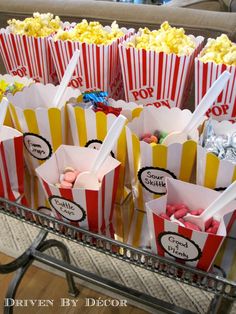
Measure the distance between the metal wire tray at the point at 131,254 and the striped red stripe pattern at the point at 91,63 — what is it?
1.55 feet

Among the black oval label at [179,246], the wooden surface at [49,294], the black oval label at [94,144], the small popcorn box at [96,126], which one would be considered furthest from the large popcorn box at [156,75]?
the wooden surface at [49,294]

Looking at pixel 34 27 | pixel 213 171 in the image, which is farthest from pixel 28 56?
pixel 213 171

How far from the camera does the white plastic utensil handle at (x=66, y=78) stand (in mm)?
866

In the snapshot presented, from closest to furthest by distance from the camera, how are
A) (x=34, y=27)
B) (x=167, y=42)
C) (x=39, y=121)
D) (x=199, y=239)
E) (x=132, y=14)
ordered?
(x=199, y=239), (x=39, y=121), (x=167, y=42), (x=34, y=27), (x=132, y=14)

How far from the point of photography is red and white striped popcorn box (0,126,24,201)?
2.71 ft

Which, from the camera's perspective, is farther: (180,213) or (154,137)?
(154,137)

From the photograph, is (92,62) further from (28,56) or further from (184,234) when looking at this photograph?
(184,234)

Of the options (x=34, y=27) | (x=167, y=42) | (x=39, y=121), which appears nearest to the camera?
(x=39, y=121)

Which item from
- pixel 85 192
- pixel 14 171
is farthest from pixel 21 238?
pixel 85 192

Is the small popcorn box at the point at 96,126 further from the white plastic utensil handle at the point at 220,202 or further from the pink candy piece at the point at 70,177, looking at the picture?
the white plastic utensil handle at the point at 220,202

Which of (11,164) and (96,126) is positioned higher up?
(96,126)

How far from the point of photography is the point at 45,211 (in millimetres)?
858

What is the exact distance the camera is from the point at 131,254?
736 mm

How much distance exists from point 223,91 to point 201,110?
193mm
